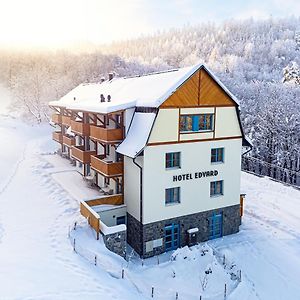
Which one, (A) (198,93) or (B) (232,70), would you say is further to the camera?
(B) (232,70)

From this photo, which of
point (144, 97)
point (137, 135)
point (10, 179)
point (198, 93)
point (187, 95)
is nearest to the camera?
point (137, 135)

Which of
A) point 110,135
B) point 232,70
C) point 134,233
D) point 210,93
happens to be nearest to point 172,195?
point 134,233

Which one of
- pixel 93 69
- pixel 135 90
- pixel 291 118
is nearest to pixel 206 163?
pixel 135 90

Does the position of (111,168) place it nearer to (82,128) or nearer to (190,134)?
(190,134)

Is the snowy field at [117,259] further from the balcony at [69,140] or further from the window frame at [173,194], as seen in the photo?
the balcony at [69,140]

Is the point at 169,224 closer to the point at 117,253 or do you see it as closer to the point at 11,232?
the point at 117,253

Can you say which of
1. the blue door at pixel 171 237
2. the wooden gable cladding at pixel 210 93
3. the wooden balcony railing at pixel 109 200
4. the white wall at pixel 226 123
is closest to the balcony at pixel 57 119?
the wooden balcony railing at pixel 109 200

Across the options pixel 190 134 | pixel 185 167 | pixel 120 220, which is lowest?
pixel 120 220

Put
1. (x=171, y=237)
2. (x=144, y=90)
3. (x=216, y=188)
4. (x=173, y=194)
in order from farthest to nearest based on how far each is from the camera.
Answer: (x=216, y=188) < (x=144, y=90) < (x=171, y=237) < (x=173, y=194)
